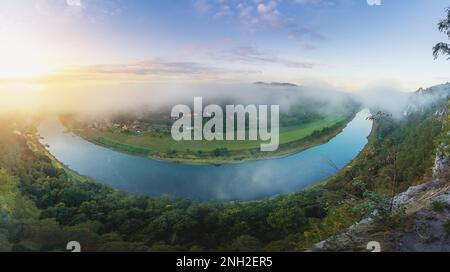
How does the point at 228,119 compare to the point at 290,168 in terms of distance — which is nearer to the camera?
the point at 228,119

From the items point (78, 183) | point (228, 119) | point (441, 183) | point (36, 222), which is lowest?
point (36, 222)

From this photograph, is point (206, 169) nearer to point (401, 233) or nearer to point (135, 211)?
point (135, 211)

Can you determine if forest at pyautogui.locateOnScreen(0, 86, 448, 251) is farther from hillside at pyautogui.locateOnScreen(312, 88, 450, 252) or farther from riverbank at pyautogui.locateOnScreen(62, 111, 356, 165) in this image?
riverbank at pyautogui.locateOnScreen(62, 111, 356, 165)

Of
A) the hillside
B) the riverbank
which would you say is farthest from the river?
the hillside

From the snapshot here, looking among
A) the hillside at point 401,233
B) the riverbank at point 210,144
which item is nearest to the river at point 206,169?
the riverbank at point 210,144

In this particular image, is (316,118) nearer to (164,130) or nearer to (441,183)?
(441,183)

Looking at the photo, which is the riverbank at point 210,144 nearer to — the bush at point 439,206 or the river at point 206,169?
the river at point 206,169
